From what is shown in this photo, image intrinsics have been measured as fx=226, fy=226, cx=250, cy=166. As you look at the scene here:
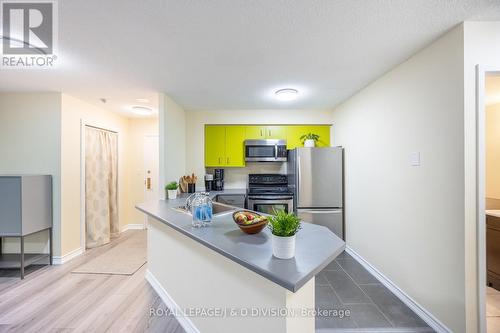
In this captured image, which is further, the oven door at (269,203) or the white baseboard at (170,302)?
the oven door at (269,203)

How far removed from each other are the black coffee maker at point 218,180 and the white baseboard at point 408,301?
2.54 m

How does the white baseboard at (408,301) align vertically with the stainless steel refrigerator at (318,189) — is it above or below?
below

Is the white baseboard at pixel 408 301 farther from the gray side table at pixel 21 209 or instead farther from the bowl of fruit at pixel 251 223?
the gray side table at pixel 21 209

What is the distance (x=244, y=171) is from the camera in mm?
4469

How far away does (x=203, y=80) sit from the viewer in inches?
108

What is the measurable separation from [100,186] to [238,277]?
380 cm

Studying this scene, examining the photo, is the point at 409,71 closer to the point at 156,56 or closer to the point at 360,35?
the point at 360,35

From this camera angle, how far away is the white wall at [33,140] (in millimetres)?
3160

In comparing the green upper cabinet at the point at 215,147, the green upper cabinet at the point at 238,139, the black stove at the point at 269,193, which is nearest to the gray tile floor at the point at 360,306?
the black stove at the point at 269,193

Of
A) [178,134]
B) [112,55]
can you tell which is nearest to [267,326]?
[112,55]

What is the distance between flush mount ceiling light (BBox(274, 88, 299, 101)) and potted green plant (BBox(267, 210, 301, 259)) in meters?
2.36

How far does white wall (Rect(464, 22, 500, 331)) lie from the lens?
63.7 inches

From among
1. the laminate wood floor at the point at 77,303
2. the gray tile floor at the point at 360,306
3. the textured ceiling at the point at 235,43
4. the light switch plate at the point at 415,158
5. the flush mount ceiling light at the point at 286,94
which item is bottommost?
the laminate wood floor at the point at 77,303

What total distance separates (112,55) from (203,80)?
963mm
